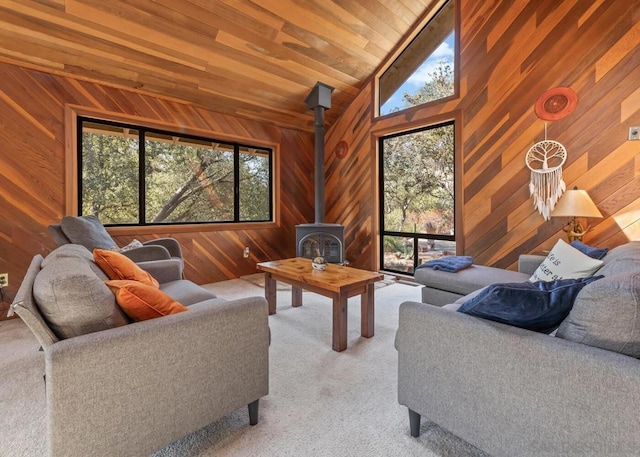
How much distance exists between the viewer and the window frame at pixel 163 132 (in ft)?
11.0

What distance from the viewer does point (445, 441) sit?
4.84ft

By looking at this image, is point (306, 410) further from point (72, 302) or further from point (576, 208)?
point (576, 208)

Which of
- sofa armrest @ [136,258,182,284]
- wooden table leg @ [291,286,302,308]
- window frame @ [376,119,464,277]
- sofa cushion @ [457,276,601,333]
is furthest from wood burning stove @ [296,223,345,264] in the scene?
sofa cushion @ [457,276,601,333]

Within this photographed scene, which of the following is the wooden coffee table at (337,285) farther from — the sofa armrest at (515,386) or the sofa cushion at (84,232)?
the sofa cushion at (84,232)

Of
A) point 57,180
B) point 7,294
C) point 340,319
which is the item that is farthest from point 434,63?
point 7,294

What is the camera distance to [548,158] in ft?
10.7

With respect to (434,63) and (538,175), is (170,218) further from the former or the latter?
(538,175)

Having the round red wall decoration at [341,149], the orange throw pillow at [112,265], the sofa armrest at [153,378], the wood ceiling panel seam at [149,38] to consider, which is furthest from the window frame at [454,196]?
the orange throw pillow at [112,265]

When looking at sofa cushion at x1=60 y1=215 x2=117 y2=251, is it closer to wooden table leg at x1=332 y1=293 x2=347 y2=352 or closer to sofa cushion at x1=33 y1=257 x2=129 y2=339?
sofa cushion at x1=33 y1=257 x2=129 y2=339

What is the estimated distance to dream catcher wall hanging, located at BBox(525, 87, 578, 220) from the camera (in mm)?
3166

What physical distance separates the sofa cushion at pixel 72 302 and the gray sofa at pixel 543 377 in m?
1.25

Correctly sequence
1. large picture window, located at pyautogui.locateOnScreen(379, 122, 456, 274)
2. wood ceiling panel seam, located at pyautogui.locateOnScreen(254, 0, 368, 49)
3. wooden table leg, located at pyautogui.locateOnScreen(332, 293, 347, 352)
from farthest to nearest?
1. large picture window, located at pyautogui.locateOnScreen(379, 122, 456, 274)
2. wood ceiling panel seam, located at pyautogui.locateOnScreen(254, 0, 368, 49)
3. wooden table leg, located at pyautogui.locateOnScreen(332, 293, 347, 352)

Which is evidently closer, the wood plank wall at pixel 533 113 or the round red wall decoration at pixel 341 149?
the wood plank wall at pixel 533 113

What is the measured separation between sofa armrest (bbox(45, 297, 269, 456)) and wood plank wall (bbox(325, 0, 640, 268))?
310cm
